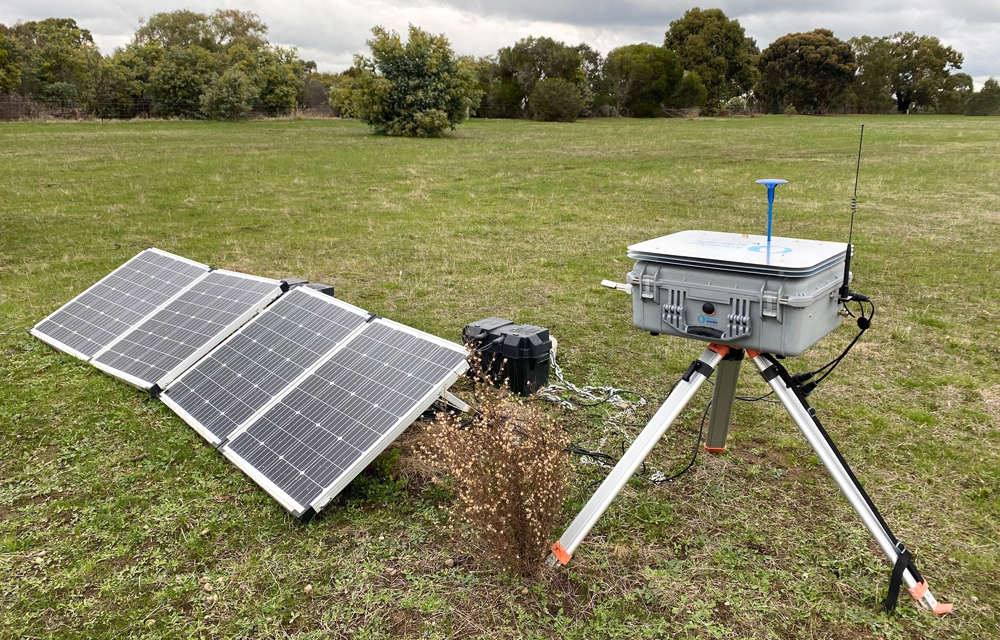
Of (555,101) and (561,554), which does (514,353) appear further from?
(555,101)

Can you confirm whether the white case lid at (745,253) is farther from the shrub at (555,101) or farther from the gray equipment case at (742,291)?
the shrub at (555,101)

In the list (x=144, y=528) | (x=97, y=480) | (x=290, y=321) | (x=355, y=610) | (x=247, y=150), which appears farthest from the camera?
(x=247, y=150)

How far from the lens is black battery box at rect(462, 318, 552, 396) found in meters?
5.06

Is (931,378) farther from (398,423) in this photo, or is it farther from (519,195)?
(519,195)

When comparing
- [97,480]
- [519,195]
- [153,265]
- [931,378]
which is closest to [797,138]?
[519,195]

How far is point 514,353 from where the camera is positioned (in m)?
5.07

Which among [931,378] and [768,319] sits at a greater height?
[768,319]

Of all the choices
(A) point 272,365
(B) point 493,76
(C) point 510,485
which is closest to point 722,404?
(C) point 510,485

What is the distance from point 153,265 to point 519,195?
30.6 feet

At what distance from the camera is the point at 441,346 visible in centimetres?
436

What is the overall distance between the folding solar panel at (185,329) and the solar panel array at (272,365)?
0.04 feet

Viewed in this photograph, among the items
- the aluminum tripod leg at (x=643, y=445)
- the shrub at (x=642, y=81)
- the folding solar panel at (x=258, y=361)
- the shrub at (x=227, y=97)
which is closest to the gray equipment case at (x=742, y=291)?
→ the aluminum tripod leg at (x=643, y=445)

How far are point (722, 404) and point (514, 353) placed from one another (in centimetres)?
153

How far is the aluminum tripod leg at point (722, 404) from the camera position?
4.02 metres
